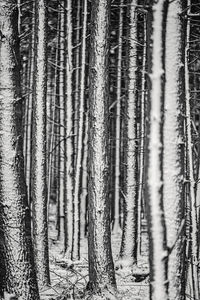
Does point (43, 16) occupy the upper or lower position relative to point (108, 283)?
upper

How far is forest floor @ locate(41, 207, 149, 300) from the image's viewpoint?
586 centimetres

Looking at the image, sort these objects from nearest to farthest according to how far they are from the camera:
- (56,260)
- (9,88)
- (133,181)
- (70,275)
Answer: (9,88) < (70,275) < (133,181) < (56,260)

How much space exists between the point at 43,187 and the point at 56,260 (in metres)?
3.53

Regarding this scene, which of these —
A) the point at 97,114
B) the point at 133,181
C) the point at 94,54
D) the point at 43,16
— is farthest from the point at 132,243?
the point at 43,16

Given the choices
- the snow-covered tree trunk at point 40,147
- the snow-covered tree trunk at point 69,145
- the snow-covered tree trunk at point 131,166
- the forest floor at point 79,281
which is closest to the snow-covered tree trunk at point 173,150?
the forest floor at point 79,281

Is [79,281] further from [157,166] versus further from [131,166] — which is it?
[157,166]

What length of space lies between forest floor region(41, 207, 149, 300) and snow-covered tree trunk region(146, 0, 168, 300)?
241cm

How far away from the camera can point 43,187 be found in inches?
265

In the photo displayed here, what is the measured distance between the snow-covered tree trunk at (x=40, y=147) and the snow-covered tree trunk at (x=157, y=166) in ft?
12.3

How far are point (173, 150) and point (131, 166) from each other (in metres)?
5.20

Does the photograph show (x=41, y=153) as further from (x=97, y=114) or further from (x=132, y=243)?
(x=132, y=243)

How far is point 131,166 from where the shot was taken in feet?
28.1

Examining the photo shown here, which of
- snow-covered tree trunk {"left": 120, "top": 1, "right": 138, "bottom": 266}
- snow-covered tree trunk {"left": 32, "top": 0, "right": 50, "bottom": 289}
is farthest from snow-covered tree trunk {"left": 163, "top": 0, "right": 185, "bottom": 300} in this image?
snow-covered tree trunk {"left": 120, "top": 1, "right": 138, "bottom": 266}

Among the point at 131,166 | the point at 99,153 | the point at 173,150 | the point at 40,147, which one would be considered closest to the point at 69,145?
the point at 131,166
